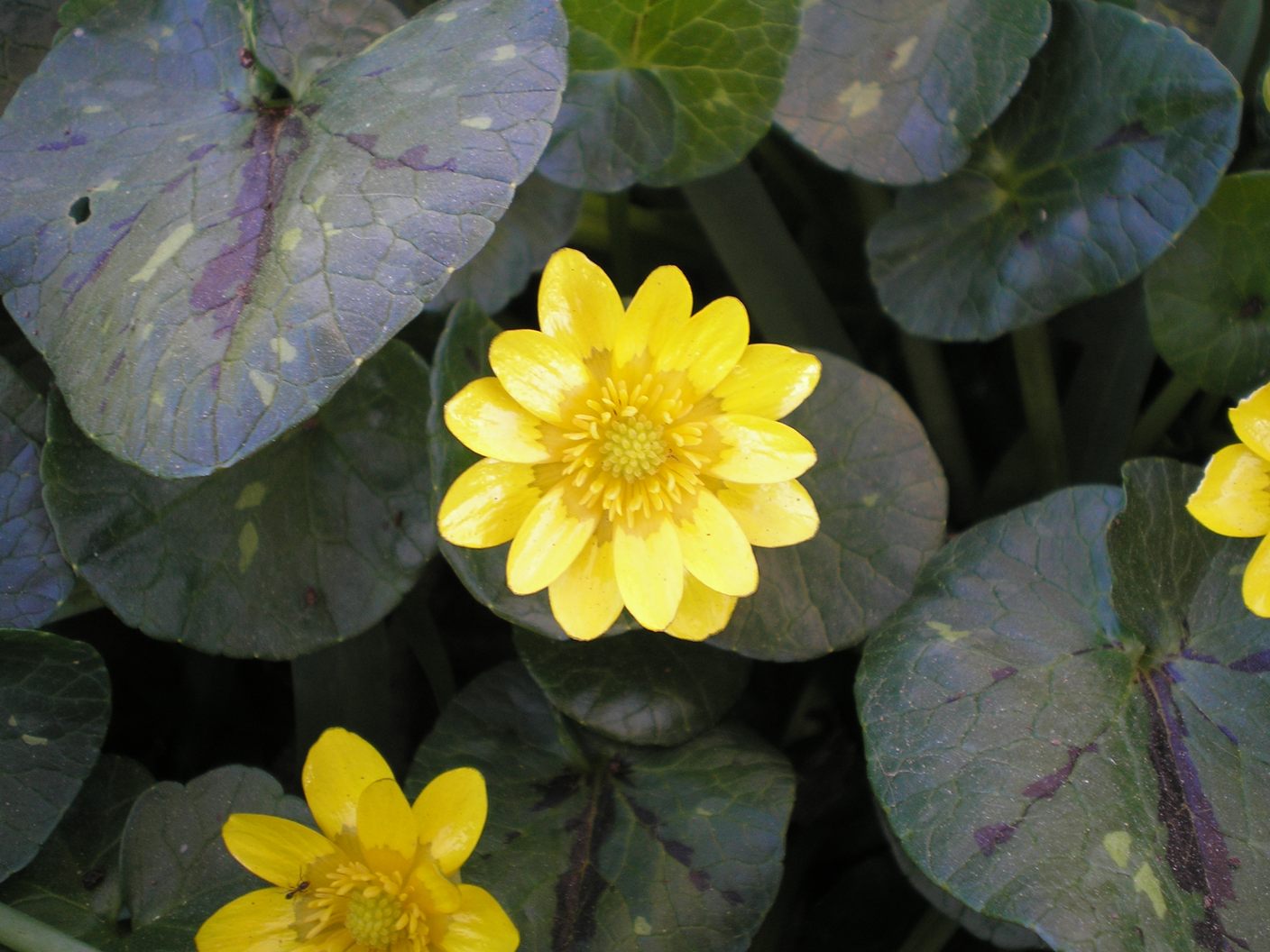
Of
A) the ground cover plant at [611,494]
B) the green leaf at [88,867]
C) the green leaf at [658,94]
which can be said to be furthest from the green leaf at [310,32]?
the green leaf at [88,867]

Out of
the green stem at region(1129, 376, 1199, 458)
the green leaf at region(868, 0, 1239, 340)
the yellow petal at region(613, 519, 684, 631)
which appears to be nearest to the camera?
the yellow petal at region(613, 519, 684, 631)

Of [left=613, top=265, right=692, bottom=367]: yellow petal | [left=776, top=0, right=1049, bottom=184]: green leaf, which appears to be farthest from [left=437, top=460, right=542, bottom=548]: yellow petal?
[left=776, top=0, right=1049, bottom=184]: green leaf

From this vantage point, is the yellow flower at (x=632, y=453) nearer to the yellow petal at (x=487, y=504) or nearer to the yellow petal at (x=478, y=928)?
the yellow petal at (x=487, y=504)

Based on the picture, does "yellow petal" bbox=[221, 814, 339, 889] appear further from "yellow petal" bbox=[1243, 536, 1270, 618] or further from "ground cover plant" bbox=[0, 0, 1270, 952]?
"yellow petal" bbox=[1243, 536, 1270, 618]

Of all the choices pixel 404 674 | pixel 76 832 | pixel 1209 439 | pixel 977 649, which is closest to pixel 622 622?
pixel 977 649

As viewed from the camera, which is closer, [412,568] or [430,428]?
[430,428]

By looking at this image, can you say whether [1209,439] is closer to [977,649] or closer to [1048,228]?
→ [1048,228]
